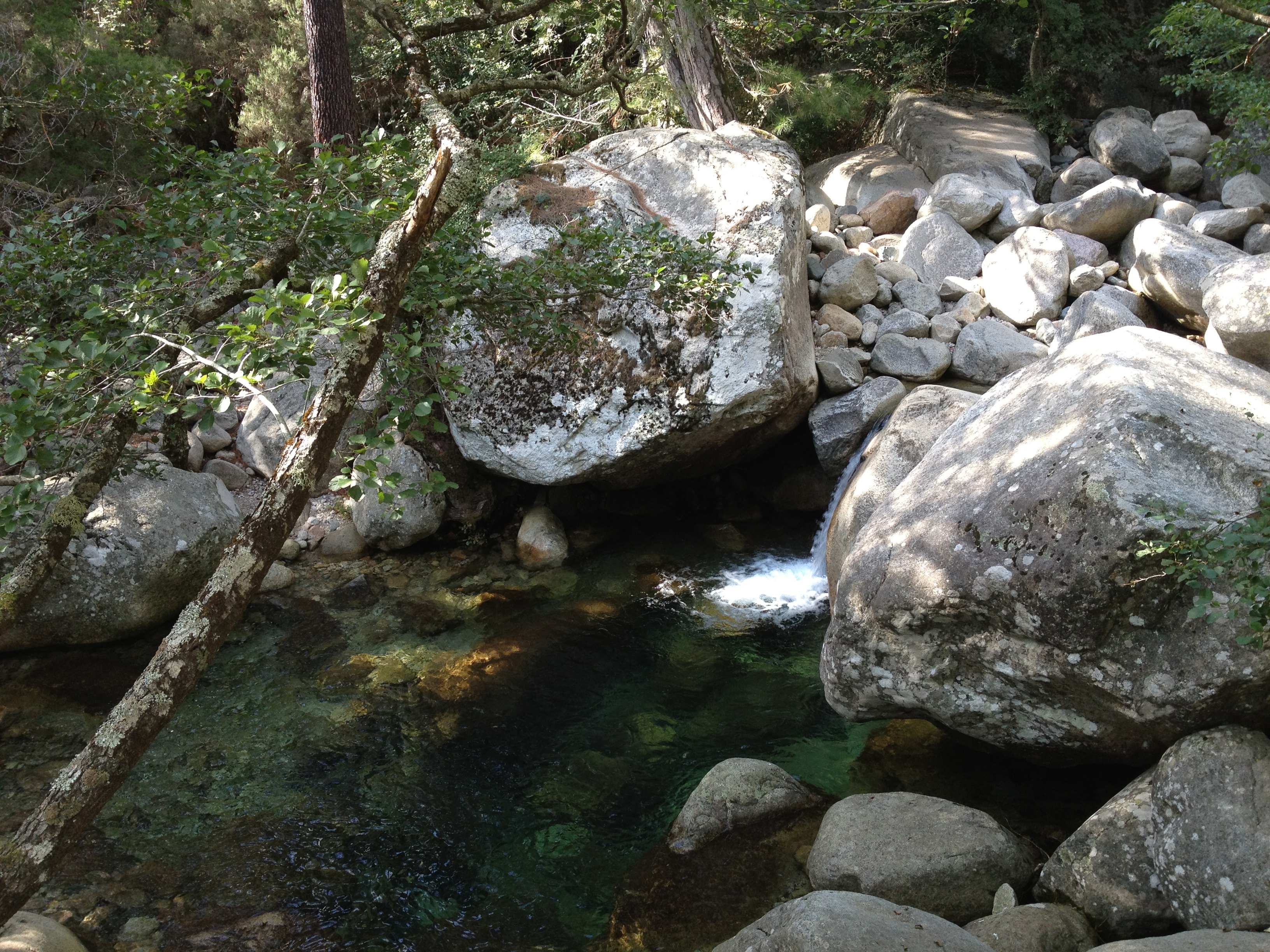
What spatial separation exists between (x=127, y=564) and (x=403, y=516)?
78.8 inches

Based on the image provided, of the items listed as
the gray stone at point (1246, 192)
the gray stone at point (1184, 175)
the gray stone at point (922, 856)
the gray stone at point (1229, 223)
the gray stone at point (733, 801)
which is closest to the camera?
the gray stone at point (922, 856)

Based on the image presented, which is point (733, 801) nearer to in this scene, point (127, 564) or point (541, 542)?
point (541, 542)

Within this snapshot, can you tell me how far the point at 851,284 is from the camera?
841cm

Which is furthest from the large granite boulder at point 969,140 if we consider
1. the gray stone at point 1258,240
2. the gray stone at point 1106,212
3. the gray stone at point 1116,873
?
the gray stone at point 1116,873

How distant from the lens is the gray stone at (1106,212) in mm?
8633

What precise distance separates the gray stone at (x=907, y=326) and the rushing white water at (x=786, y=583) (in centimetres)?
128

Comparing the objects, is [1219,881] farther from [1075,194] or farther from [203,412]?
[1075,194]

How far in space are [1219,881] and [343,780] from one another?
4.06 metres

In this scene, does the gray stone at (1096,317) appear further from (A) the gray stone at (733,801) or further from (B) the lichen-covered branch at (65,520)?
(B) the lichen-covered branch at (65,520)

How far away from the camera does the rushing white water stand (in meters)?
6.68

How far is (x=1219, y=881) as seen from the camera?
125 inches

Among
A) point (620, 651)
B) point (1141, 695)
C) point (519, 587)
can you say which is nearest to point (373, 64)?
point (519, 587)

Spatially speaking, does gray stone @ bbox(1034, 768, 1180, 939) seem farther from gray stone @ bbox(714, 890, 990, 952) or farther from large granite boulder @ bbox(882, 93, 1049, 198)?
large granite boulder @ bbox(882, 93, 1049, 198)

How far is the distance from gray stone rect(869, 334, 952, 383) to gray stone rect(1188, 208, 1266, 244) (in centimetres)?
288
